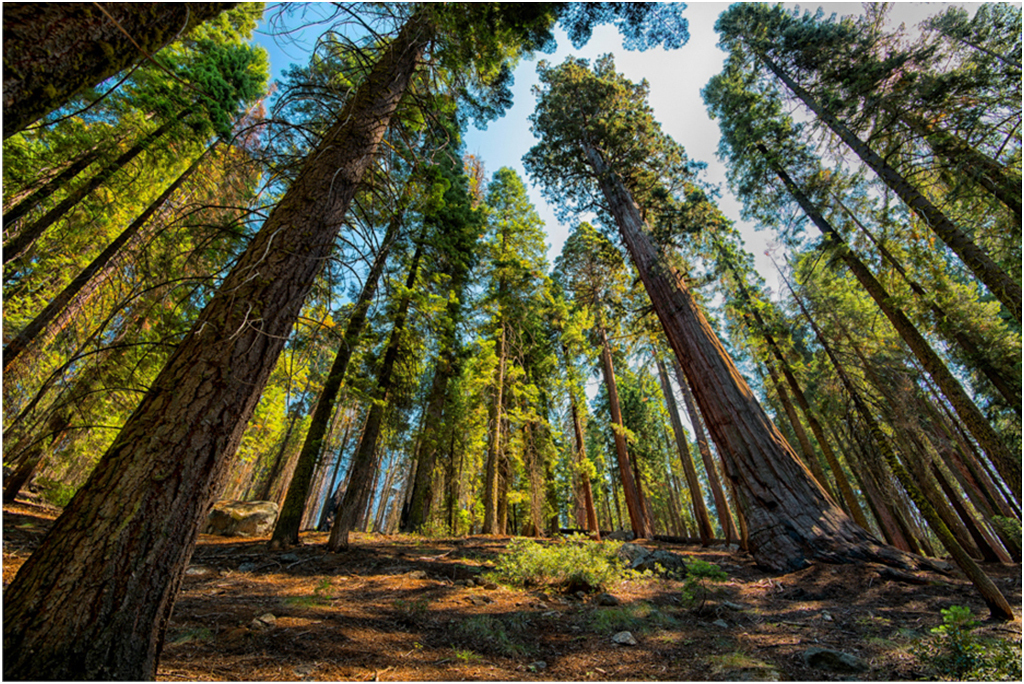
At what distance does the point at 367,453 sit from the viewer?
750 cm

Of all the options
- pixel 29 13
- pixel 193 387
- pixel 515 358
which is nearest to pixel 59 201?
pixel 29 13

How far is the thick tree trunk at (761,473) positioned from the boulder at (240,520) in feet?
41.2

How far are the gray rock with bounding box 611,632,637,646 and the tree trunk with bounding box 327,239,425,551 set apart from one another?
208 inches

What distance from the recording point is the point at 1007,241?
7.01 meters

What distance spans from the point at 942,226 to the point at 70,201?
Result: 52.7ft

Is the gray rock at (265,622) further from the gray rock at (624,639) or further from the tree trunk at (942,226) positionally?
the tree trunk at (942,226)

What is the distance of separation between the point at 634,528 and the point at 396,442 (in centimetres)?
839

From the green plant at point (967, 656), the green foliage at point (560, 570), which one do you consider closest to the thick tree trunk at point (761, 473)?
the green foliage at point (560, 570)

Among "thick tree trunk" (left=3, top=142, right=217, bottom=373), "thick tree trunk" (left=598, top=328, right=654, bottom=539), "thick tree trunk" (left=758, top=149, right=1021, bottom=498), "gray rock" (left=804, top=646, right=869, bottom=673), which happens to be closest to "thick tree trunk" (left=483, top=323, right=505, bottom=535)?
"thick tree trunk" (left=598, top=328, right=654, bottom=539)

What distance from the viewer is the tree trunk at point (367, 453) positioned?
693cm

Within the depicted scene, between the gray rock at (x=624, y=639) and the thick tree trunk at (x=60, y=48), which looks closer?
the thick tree trunk at (x=60, y=48)

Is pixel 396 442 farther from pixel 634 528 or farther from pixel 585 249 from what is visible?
pixel 585 249

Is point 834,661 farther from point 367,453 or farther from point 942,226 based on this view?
point 942,226

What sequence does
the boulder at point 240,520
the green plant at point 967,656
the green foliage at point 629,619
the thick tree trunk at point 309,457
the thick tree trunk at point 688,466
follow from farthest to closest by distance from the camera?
the thick tree trunk at point 688,466 → the boulder at point 240,520 → the thick tree trunk at point 309,457 → the green foliage at point 629,619 → the green plant at point 967,656
